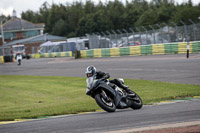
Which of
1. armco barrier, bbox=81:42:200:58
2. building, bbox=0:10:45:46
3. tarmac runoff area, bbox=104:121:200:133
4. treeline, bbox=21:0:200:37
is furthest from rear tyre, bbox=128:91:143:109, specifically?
building, bbox=0:10:45:46

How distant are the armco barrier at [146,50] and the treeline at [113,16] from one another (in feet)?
79.4

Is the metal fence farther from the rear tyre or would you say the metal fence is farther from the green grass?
the rear tyre

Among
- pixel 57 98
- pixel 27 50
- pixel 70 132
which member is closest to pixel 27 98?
pixel 57 98

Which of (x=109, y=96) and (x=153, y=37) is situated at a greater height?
(x=153, y=37)

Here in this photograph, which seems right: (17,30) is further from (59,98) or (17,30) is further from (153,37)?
(59,98)

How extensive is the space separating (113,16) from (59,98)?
9757 centimetres

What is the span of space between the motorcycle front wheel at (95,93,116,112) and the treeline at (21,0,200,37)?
57112 mm

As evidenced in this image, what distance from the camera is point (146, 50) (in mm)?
38188

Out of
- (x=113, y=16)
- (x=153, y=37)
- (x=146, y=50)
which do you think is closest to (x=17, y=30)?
(x=113, y=16)

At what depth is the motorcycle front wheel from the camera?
30.2 ft

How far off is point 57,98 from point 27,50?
8042 centimetres

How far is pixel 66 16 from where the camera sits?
13462 centimetres

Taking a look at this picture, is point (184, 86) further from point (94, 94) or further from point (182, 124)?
point (182, 124)

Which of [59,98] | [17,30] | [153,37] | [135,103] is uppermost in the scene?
[17,30]
